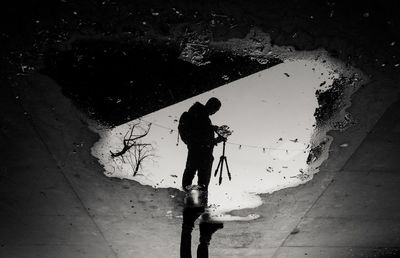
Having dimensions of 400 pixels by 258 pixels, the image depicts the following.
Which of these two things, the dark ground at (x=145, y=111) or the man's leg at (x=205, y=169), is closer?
the dark ground at (x=145, y=111)

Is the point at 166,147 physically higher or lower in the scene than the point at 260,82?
lower

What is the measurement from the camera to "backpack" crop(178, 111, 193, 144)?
6.00ft

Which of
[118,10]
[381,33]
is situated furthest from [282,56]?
[118,10]

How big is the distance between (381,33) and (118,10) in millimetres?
1295

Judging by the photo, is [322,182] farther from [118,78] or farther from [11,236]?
[11,236]

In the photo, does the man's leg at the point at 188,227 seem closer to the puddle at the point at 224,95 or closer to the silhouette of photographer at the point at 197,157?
the silhouette of photographer at the point at 197,157

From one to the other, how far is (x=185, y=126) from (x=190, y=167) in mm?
407

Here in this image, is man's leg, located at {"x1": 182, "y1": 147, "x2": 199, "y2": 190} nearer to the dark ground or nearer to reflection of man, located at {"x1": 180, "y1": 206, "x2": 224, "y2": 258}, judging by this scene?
the dark ground

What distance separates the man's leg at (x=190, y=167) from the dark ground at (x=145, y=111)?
1.01ft

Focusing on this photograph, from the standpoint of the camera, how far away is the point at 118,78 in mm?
1670

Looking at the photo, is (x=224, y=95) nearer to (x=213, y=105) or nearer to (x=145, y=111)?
(x=213, y=105)

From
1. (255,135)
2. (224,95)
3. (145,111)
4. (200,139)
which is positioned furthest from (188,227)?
(224,95)

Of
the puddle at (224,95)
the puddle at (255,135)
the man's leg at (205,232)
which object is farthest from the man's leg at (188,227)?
the puddle at (224,95)

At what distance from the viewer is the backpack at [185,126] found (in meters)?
1.83
